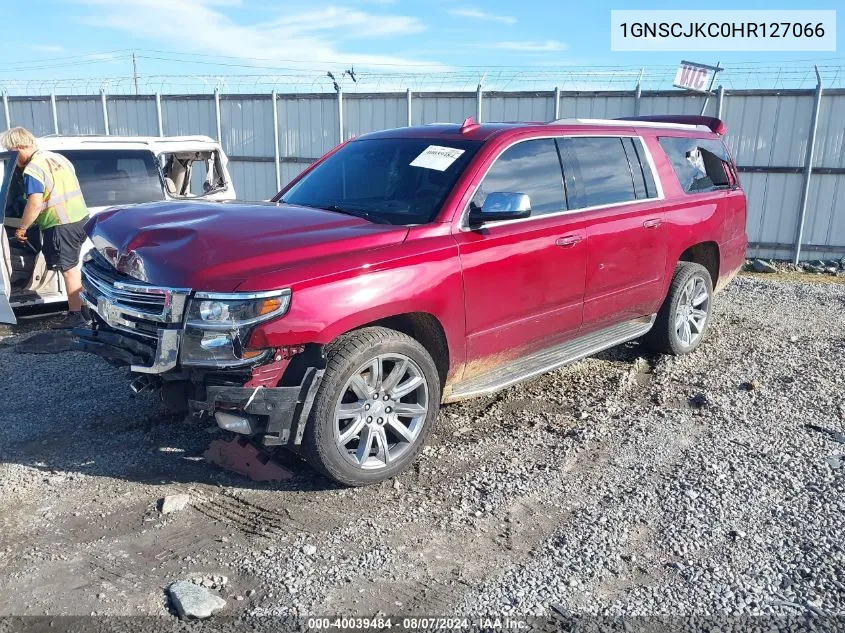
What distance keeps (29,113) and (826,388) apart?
673 inches

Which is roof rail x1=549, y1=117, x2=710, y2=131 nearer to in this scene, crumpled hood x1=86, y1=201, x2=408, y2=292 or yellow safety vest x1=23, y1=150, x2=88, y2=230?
crumpled hood x1=86, y1=201, x2=408, y2=292

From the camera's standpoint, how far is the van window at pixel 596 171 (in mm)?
4809

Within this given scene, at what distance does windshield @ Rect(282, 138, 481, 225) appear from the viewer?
4.21 m

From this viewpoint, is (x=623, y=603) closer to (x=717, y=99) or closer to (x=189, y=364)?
(x=189, y=364)

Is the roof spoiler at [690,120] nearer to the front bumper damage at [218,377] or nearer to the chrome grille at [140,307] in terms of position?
the front bumper damage at [218,377]

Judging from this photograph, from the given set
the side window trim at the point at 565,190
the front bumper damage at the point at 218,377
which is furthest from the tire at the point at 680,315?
the front bumper damage at the point at 218,377

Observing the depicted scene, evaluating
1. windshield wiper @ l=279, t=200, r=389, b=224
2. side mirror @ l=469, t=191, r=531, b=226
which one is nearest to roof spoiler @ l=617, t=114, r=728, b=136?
side mirror @ l=469, t=191, r=531, b=226

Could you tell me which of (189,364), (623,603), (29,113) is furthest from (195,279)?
(29,113)

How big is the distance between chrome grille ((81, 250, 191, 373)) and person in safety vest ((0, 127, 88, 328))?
2870 mm

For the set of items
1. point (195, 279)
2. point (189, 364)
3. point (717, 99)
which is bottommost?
point (189, 364)

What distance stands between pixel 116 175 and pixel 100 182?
184 millimetres

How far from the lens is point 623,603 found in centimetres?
285

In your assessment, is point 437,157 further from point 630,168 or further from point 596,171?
point 630,168

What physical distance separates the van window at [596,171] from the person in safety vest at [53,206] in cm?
461
